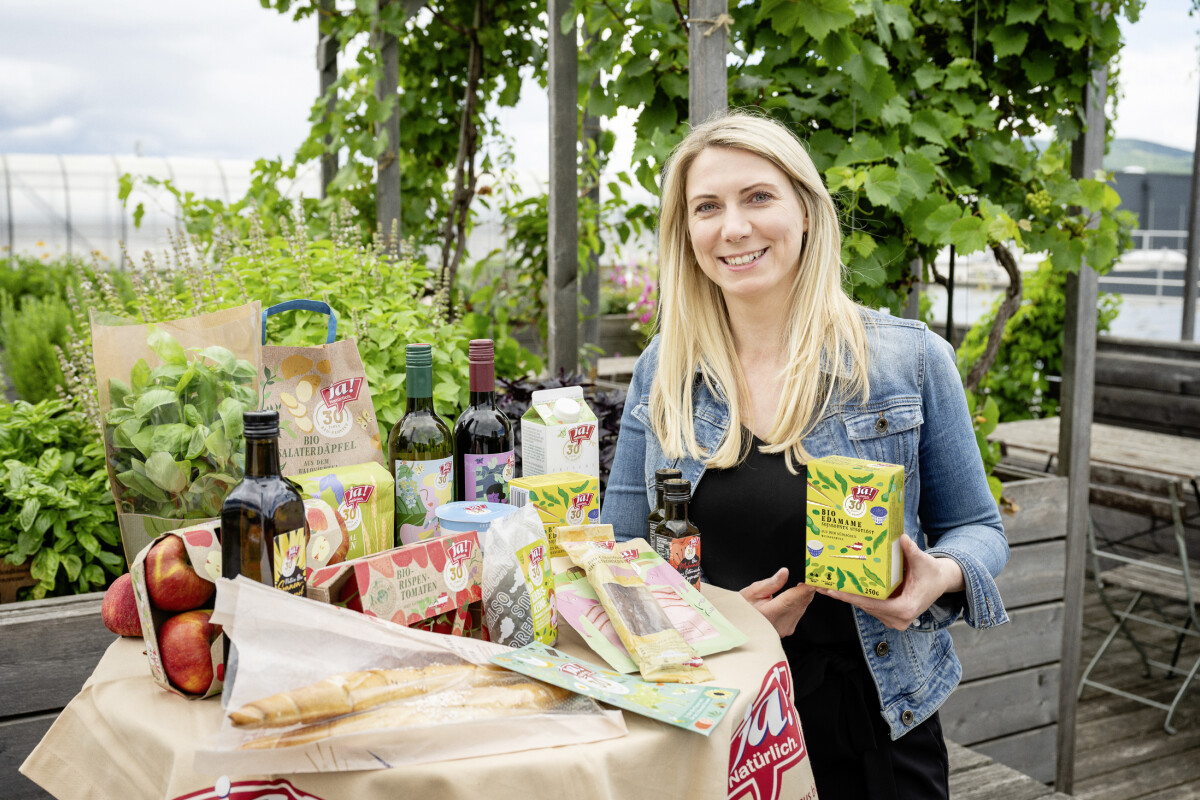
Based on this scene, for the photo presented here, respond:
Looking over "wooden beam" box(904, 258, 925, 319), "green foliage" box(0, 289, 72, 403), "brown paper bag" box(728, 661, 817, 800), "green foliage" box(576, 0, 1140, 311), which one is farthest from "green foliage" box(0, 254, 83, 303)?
"brown paper bag" box(728, 661, 817, 800)

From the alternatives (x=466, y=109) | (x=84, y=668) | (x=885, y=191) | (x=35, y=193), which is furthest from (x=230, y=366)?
(x=35, y=193)

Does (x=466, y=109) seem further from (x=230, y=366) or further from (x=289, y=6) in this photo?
(x=230, y=366)

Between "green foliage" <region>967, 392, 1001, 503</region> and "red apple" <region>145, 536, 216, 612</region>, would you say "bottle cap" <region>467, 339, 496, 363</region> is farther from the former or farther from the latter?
"green foliage" <region>967, 392, 1001, 503</region>

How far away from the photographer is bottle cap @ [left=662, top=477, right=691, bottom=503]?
3.95 feet

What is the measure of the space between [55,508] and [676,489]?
4.88 feet

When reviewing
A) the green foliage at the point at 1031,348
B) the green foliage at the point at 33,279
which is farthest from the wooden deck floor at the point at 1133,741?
the green foliage at the point at 33,279

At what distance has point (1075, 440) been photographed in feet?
9.48

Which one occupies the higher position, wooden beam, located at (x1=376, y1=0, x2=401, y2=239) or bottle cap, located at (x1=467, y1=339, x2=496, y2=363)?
wooden beam, located at (x1=376, y1=0, x2=401, y2=239)

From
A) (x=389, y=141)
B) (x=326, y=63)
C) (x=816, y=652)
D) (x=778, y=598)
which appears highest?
(x=326, y=63)

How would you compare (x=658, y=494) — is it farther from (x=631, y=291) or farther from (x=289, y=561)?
(x=631, y=291)

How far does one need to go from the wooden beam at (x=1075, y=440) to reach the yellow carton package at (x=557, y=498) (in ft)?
7.23

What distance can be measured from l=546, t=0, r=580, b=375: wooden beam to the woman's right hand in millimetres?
1881

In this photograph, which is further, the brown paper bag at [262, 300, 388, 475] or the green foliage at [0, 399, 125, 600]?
the green foliage at [0, 399, 125, 600]

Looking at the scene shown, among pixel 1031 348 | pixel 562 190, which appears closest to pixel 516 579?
pixel 562 190
